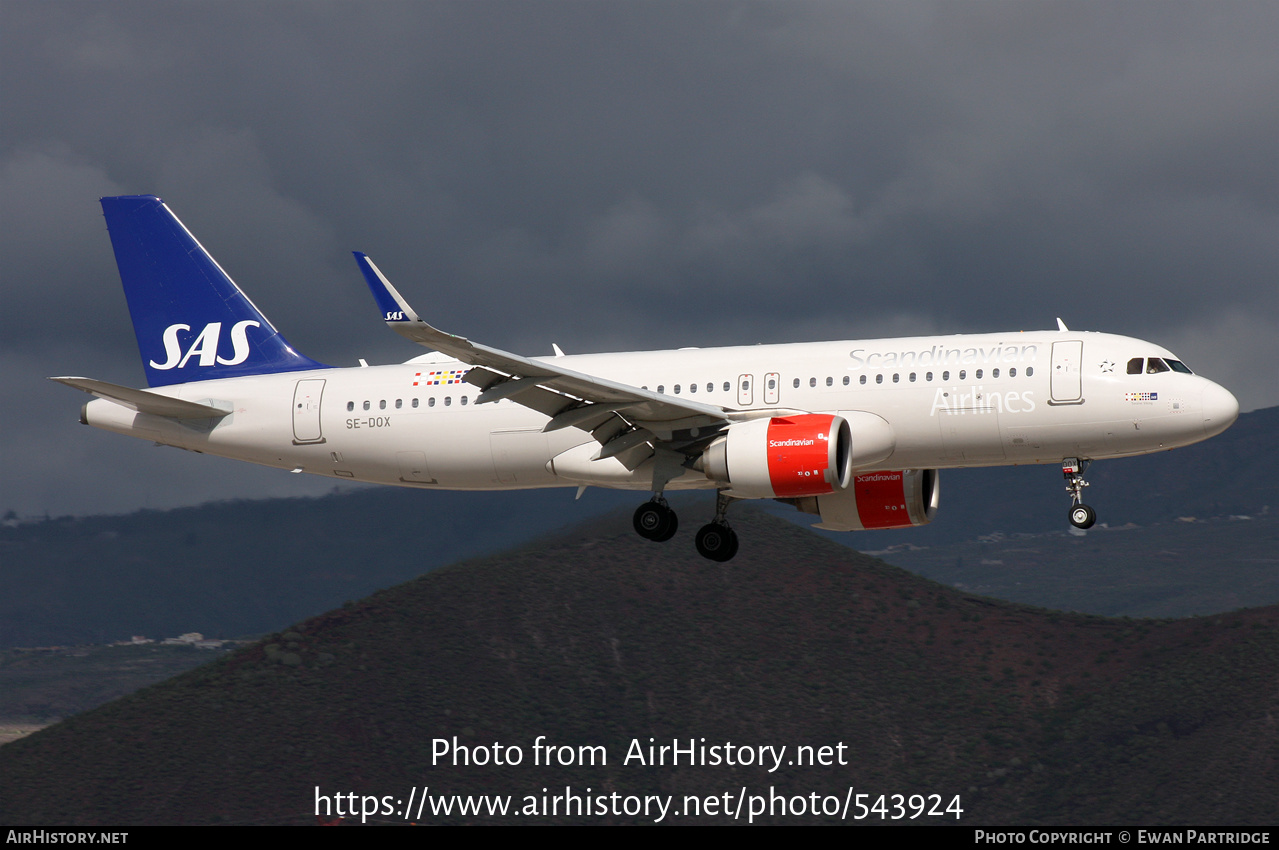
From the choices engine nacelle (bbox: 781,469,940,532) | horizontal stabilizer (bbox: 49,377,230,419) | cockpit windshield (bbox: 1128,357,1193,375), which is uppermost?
cockpit windshield (bbox: 1128,357,1193,375)

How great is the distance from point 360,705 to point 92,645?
7813 cm

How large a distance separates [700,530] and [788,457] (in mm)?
4865

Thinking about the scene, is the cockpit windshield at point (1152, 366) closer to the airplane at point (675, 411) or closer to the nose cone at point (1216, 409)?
the airplane at point (675, 411)

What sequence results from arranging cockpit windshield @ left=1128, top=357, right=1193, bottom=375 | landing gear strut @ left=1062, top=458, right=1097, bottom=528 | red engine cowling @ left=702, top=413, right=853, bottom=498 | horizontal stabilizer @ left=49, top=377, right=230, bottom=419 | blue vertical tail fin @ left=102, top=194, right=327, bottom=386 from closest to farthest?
1. red engine cowling @ left=702, top=413, right=853, bottom=498
2. cockpit windshield @ left=1128, top=357, right=1193, bottom=375
3. landing gear strut @ left=1062, top=458, right=1097, bottom=528
4. horizontal stabilizer @ left=49, top=377, right=230, bottom=419
5. blue vertical tail fin @ left=102, top=194, right=327, bottom=386

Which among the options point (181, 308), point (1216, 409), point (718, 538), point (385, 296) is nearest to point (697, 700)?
point (181, 308)

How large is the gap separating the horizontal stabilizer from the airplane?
10 centimetres

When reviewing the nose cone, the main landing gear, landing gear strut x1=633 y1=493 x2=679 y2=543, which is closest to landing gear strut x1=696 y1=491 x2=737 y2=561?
the main landing gear

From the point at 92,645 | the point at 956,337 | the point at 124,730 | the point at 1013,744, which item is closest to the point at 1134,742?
the point at 1013,744

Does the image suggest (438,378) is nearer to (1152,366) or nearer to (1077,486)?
(1077,486)

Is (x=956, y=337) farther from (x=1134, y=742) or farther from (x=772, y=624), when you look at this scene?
(x=772, y=624)

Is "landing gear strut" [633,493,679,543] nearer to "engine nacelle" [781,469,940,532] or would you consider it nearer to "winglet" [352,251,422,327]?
"engine nacelle" [781,469,940,532]

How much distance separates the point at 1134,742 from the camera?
105 meters

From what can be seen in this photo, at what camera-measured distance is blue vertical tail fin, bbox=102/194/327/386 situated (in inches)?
1823

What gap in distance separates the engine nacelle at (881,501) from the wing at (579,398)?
5.57m
